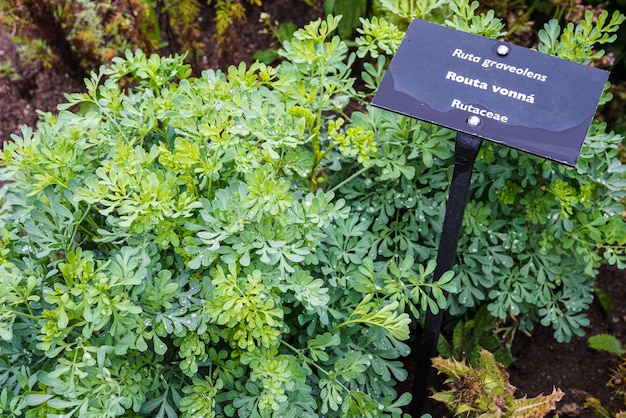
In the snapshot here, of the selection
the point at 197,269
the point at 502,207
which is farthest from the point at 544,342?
the point at 197,269

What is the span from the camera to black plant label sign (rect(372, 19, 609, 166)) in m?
1.69

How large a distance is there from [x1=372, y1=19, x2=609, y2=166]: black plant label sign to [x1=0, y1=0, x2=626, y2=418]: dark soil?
1.21 metres

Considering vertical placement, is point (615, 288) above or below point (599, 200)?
below

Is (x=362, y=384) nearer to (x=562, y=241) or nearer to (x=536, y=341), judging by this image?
(x=562, y=241)

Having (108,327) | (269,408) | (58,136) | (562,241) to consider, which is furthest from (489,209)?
(58,136)

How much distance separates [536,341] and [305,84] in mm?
1574

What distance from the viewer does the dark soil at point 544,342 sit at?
2.63 metres

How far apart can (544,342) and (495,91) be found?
1.45 m

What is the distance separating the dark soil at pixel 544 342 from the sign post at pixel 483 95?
1039 mm

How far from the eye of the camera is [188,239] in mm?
1758

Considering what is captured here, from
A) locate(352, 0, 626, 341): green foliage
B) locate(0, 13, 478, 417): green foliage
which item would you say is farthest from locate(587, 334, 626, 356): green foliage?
locate(0, 13, 478, 417): green foliage

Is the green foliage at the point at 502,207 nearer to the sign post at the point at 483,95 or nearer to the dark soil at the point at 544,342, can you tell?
the sign post at the point at 483,95

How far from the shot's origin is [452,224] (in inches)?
74.4

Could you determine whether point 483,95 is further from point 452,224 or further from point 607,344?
point 607,344
